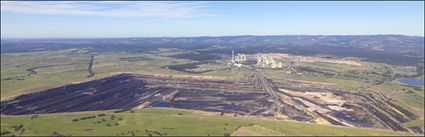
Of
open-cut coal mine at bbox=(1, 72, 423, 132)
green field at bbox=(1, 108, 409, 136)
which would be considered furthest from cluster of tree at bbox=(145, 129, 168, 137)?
open-cut coal mine at bbox=(1, 72, 423, 132)

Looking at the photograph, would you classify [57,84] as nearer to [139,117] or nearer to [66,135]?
[139,117]

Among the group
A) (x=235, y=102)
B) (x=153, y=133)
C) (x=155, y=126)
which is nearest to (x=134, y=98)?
(x=235, y=102)

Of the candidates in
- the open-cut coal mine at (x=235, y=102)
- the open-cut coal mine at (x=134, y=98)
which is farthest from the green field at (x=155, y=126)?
the open-cut coal mine at (x=134, y=98)

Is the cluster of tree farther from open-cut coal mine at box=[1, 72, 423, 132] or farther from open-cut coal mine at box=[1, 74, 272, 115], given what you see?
open-cut coal mine at box=[1, 74, 272, 115]

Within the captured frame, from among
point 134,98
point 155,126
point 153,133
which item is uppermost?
point 134,98

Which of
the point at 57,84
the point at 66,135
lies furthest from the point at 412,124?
the point at 57,84

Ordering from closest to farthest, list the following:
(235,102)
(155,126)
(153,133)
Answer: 1. (153,133)
2. (155,126)
3. (235,102)

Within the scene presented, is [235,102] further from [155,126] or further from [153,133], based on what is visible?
[153,133]

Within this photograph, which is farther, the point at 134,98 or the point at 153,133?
the point at 134,98
